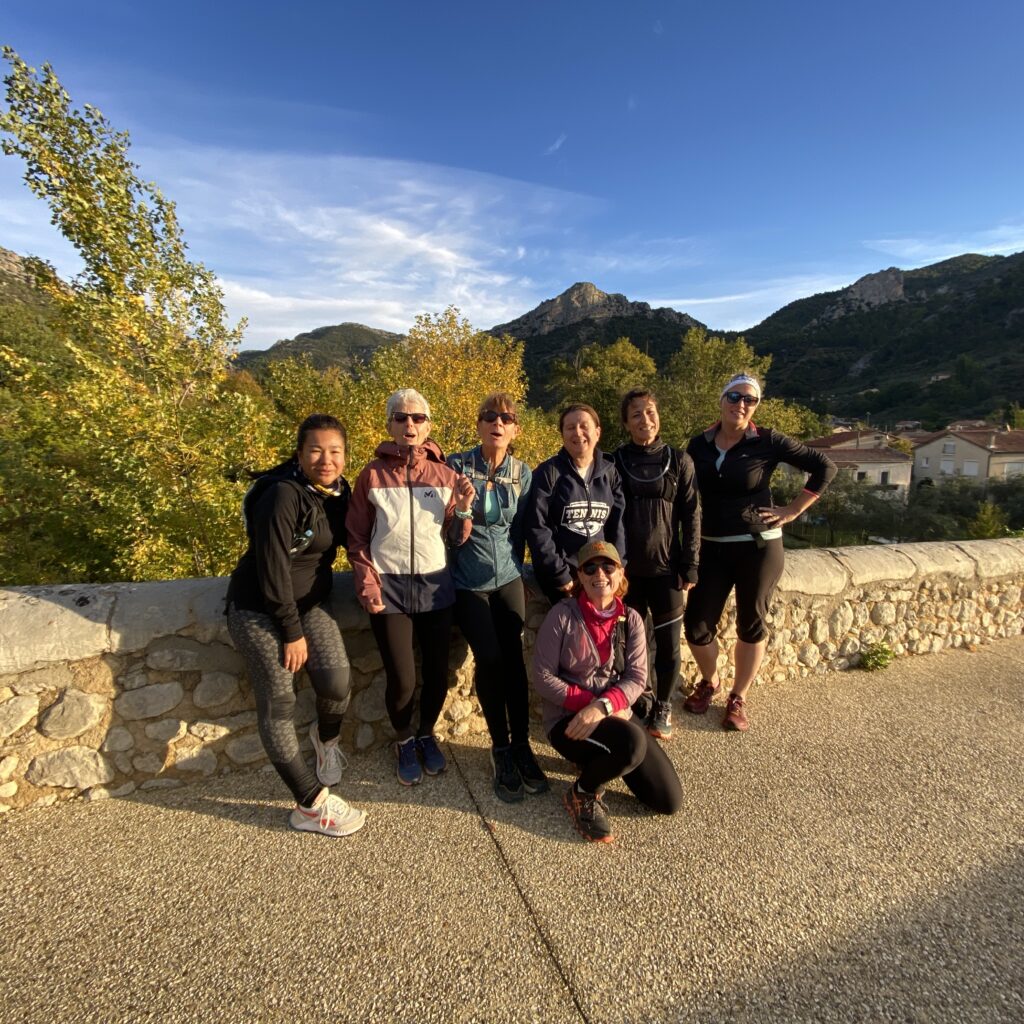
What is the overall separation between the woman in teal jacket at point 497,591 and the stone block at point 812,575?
2.06 metres

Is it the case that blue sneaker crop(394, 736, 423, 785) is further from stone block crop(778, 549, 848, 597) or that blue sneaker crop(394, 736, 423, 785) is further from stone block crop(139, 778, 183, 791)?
stone block crop(778, 549, 848, 597)

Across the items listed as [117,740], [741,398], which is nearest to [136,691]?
[117,740]

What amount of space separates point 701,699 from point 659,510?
1.35 meters

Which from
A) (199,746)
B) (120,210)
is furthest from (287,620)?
(120,210)

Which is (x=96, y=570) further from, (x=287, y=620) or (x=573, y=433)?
(x=573, y=433)

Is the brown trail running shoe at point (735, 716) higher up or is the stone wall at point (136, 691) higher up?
the stone wall at point (136, 691)

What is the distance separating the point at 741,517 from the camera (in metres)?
2.84

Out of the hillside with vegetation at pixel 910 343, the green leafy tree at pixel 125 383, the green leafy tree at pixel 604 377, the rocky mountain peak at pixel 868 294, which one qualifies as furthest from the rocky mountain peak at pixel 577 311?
the green leafy tree at pixel 125 383

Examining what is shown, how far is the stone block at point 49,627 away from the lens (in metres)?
2.06

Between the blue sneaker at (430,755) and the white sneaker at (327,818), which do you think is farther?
the blue sneaker at (430,755)

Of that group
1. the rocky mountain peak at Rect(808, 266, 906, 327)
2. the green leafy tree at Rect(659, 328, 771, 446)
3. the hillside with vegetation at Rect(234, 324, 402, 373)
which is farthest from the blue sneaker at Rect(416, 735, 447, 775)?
the rocky mountain peak at Rect(808, 266, 906, 327)

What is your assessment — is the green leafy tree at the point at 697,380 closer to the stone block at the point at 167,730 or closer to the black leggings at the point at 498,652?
the black leggings at the point at 498,652

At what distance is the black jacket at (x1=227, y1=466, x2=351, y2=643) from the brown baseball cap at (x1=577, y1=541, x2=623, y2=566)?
1.12 meters

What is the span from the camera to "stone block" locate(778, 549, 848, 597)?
3482mm
